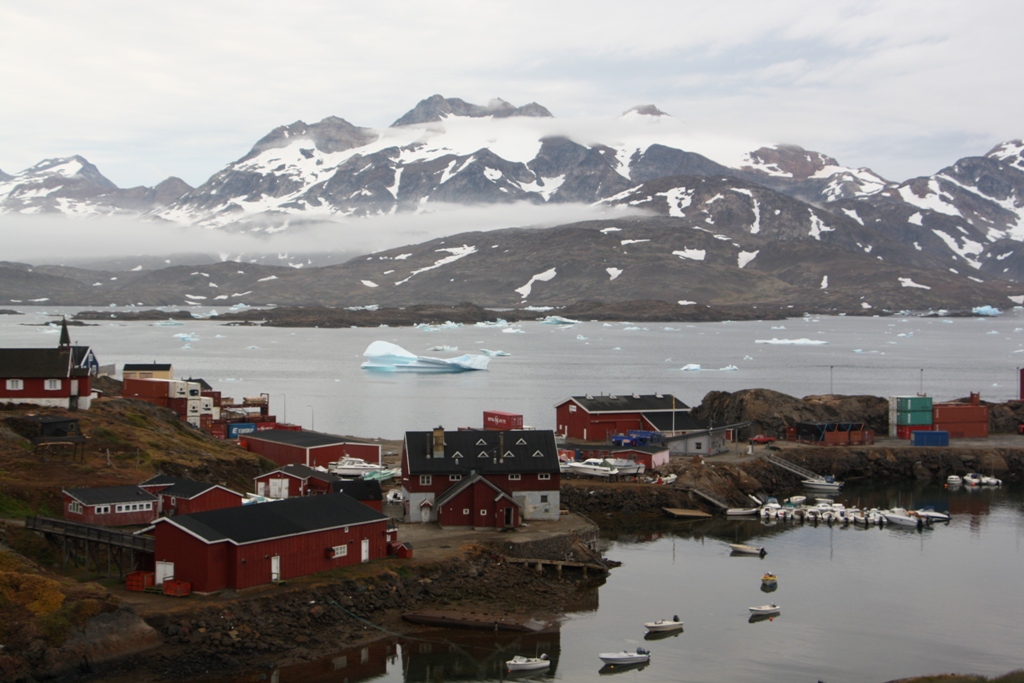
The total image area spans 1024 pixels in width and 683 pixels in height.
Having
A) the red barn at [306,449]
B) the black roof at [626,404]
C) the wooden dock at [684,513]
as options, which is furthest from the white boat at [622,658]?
the black roof at [626,404]

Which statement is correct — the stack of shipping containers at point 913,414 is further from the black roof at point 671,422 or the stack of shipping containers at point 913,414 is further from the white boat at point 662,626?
the white boat at point 662,626

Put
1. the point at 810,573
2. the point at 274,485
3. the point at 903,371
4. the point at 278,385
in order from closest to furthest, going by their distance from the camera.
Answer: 1. the point at 810,573
2. the point at 274,485
3. the point at 278,385
4. the point at 903,371

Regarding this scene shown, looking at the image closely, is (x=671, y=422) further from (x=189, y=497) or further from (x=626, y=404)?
(x=189, y=497)

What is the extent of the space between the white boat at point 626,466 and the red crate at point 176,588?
844 inches

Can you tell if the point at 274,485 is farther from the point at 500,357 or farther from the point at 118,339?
the point at 118,339

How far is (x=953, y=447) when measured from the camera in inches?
2034

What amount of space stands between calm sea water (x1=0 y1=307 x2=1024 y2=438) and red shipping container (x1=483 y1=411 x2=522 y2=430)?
11620mm

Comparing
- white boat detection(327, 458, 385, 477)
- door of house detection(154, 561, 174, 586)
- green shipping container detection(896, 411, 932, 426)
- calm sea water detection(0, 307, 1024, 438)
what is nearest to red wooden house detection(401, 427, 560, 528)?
white boat detection(327, 458, 385, 477)

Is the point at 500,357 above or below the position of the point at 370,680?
above

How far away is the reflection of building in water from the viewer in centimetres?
2350

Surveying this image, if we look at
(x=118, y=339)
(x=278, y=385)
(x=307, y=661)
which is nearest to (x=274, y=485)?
(x=307, y=661)

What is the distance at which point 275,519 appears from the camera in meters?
25.9

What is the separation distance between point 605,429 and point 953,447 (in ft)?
54.1

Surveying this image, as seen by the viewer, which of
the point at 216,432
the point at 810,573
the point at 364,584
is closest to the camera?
the point at 364,584
